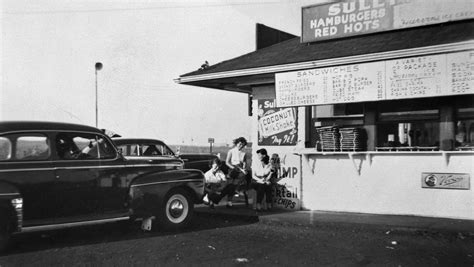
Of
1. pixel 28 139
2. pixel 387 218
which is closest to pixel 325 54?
pixel 387 218

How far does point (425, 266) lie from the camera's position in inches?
229

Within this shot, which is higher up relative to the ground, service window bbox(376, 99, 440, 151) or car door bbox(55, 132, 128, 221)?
service window bbox(376, 99, 440, 151)

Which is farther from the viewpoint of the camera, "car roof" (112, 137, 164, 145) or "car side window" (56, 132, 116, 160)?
"car roof" (112, 137, 164, 145)

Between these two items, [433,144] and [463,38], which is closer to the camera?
[463,38]

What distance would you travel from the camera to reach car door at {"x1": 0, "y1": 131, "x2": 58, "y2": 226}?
682 cm

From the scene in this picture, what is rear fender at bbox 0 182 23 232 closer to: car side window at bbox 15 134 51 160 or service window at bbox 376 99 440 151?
car side window at bbox 15 134 51 160

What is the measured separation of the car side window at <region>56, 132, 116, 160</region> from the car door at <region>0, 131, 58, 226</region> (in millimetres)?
237

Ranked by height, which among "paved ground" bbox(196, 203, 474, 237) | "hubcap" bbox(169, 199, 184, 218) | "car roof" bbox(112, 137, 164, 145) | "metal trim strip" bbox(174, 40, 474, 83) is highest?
"metal trim strip" bbox(174, 40, 474, 83)

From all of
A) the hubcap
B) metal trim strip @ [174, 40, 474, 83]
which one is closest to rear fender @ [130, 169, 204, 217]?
the hubcap

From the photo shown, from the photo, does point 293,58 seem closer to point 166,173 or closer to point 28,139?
point 166,173

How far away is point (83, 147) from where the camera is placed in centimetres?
791

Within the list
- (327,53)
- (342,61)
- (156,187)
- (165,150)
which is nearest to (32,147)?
(156,187)

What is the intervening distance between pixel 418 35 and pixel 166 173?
204 inches

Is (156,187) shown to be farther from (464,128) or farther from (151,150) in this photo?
(464,128)
